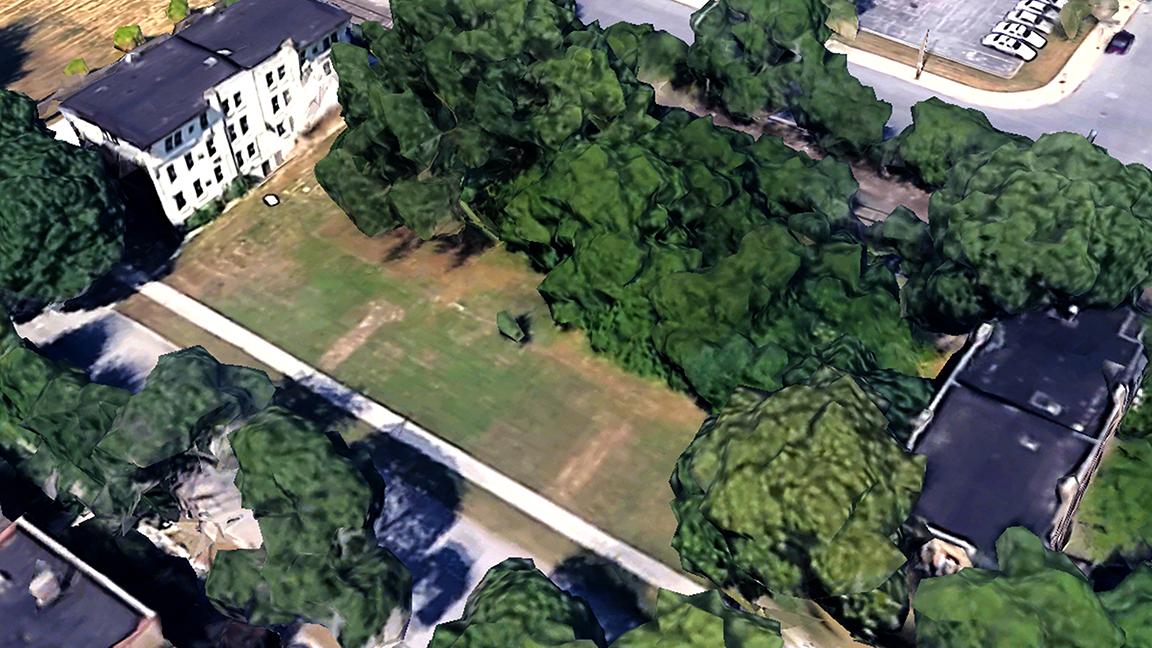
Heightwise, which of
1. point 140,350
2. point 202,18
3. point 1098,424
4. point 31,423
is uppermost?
point 202,18

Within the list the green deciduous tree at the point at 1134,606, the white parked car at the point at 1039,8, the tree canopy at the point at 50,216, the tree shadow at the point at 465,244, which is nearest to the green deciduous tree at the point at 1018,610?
the green deciduous tree at the point at 1134,606

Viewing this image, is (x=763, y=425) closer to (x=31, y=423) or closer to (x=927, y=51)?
(x=31, y=423)

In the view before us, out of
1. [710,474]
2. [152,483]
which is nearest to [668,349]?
[710,474]

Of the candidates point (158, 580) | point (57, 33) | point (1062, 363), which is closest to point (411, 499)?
point (158, 580)

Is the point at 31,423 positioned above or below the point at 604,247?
below

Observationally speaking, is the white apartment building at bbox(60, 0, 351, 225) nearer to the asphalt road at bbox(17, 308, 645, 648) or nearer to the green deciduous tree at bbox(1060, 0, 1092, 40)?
the asphalt road at bbox(17, 308, 645, 648)

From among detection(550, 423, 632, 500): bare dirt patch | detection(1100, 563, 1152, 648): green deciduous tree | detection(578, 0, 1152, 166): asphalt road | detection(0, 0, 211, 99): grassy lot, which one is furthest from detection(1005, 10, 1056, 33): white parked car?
detection(0, 0, 211, 99): grassy lot
